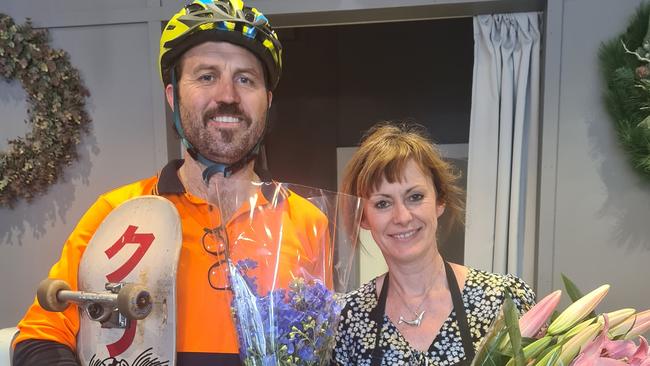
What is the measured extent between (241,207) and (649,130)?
1800 mm

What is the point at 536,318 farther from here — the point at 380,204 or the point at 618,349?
the point at 380,204

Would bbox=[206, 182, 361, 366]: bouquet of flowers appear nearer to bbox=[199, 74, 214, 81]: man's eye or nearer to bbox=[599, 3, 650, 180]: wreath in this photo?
bbox=[199, 74, 214, 81]: man's eye

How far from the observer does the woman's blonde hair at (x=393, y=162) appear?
1250mm

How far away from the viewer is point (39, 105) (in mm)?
2381

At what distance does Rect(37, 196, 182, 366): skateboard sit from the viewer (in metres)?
1.01

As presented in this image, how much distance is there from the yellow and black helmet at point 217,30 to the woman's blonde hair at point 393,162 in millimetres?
359

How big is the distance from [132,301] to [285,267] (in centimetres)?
28

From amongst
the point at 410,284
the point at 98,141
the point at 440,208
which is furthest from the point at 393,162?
the point at 98,141

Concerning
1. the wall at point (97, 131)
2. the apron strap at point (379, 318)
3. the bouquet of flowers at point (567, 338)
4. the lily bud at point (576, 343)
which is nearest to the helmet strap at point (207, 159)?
Result: the apron strap at point (379, 318)

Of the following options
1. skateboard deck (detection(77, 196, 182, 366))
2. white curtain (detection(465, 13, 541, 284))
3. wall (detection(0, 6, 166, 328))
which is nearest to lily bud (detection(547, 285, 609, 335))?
skateboard deck (detection(77, 196, 182, 366))

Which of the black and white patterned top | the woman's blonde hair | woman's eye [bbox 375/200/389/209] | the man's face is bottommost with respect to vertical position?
the black and white patterned top

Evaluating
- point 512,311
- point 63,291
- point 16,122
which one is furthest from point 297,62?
point 512,311

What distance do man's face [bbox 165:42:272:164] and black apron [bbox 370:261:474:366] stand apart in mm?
573

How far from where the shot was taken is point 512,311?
631mm
